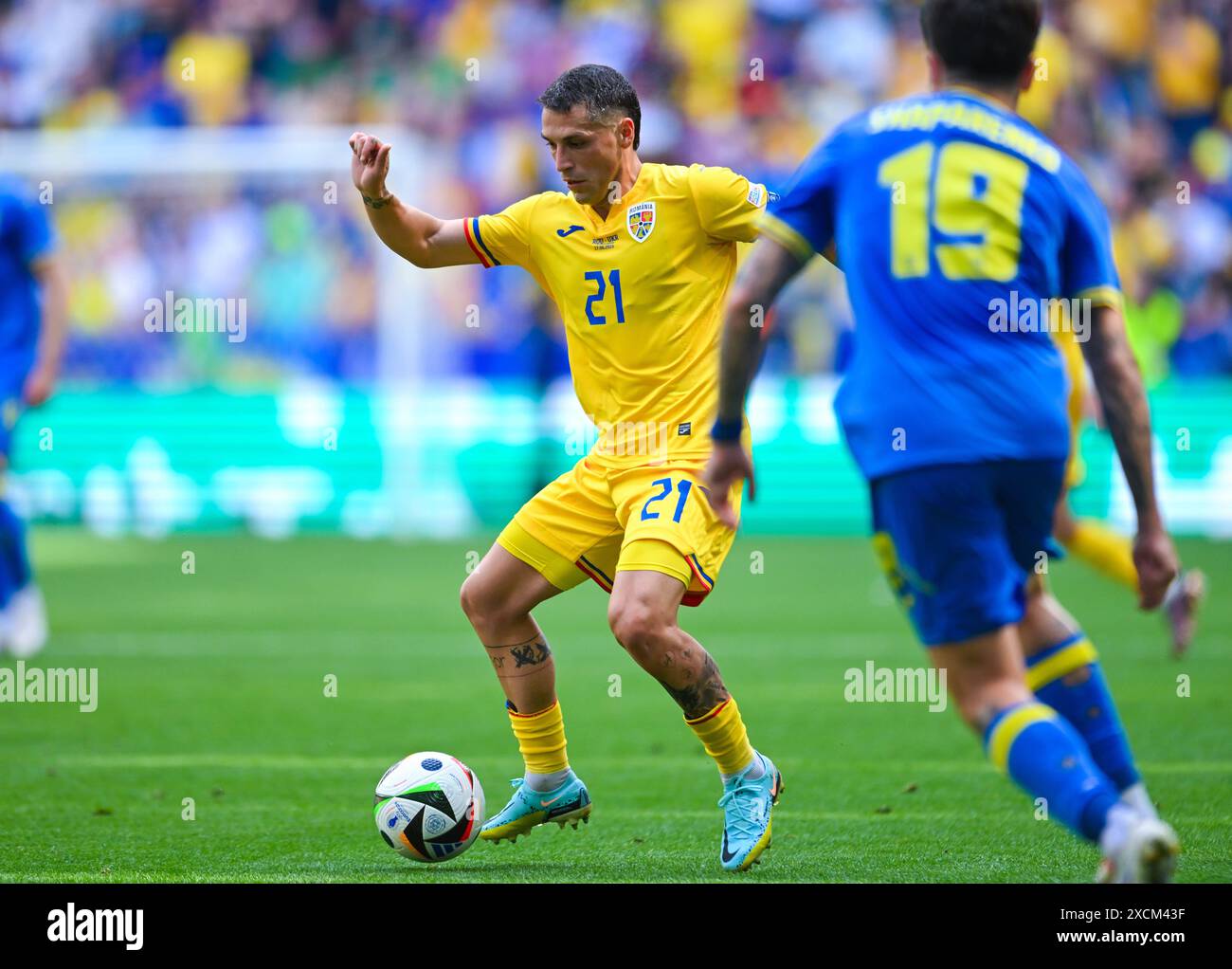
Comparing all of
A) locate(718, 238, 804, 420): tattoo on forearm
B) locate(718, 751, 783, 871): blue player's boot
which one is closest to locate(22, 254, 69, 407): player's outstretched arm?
locate(718, 751, 783, 871): blue player's boot

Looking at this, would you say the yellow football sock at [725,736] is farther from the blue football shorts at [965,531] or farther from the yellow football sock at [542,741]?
the blue football shorts at [965,531]

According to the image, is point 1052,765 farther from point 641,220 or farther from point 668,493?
point 641,220

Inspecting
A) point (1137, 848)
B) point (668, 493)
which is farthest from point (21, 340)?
point (1137, 848)

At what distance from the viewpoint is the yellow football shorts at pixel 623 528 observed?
17.7 ft

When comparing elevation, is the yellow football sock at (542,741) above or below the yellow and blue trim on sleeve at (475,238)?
below

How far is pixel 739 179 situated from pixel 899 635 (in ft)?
20.2

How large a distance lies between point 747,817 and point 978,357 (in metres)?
1.93

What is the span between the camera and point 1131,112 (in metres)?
21.2

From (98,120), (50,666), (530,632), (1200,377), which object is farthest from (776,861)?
(98,120)

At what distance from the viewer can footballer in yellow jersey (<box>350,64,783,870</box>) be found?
5.58 m

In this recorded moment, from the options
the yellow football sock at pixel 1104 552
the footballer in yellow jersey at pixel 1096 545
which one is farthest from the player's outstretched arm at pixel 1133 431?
the yellow football sock at pixel 1104 552

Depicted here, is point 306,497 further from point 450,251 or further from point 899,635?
point 450,251

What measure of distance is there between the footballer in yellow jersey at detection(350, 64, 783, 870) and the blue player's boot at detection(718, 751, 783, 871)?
1cm

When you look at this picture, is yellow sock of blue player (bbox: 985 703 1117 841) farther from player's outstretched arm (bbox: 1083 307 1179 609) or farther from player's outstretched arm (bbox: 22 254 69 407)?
player's outstretched arm (bbox: 22 254 69 407)
